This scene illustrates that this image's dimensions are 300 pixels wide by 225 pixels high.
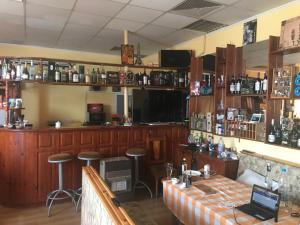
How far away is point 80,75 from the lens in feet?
13.0

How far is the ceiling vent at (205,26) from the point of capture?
3.90 meters

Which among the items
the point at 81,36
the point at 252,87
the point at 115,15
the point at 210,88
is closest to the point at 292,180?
the point at 252,87

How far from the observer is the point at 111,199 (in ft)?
5.29

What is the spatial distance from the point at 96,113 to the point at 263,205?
5.00 meters

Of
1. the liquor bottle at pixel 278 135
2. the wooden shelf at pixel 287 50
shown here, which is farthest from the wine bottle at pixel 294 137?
the wooden shelf at pixel 287 50

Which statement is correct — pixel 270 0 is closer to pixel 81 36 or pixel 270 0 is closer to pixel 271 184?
pixel 271 184

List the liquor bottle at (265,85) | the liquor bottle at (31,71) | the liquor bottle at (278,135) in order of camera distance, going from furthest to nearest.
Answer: the liquor bottle at (31,71) → the liquor bottle at (265,85) → the liquor bottle at (278,135)

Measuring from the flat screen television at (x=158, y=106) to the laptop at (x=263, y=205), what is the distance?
2663 mm

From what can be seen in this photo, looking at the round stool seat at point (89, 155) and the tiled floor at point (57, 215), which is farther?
the round stool seat at point (89, 155)

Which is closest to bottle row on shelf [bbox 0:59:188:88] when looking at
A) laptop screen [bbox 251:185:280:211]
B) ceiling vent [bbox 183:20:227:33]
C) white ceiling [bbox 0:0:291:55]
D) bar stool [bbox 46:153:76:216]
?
white ceiling [bbox 0:0:291:55]

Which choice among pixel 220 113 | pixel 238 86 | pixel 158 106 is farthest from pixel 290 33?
pixel 158 106

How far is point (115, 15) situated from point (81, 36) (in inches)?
60.2

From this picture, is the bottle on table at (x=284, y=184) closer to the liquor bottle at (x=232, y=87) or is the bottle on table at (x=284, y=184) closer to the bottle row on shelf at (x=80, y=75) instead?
the liquor bottle at (x=232, y=87)

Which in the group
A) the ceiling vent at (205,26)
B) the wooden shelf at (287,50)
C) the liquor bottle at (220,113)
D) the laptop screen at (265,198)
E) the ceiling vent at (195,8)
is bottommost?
the laptop screen at (265,198)
